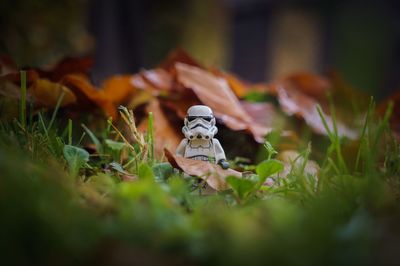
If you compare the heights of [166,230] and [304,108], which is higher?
[166,230]

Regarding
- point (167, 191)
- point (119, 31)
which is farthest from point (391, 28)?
point (167, 191)

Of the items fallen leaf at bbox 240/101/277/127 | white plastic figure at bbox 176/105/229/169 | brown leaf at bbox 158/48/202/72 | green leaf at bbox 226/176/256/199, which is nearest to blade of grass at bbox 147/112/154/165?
white plastic figure at bbox 176/105/229/169

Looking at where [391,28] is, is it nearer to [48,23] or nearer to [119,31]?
[119,31]

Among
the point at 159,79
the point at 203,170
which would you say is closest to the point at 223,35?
the point at 159,79

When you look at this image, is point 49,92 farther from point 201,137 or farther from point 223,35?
point 223,35

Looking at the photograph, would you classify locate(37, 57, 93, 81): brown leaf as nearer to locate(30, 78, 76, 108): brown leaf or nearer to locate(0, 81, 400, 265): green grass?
locate(30, 78, 76, 108): brown leaf

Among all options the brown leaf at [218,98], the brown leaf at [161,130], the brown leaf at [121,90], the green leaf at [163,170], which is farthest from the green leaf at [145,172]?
the brown leaf at [121,90]
